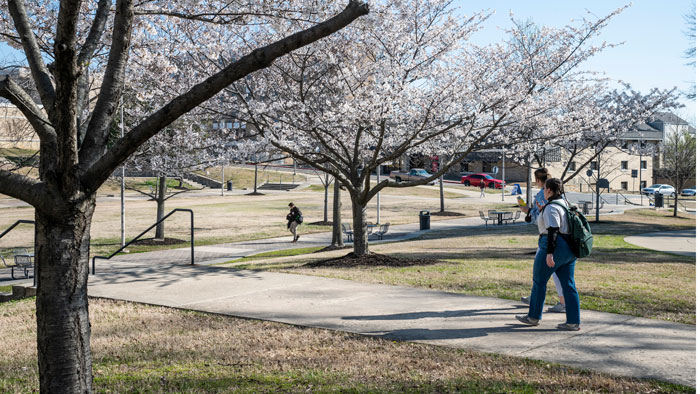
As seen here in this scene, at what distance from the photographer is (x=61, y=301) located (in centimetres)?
436

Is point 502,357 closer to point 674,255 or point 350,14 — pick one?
point 350,14

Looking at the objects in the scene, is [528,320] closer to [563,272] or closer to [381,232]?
[563,272]

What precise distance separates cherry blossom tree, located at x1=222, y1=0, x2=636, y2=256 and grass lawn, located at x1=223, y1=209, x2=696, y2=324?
6.67 ft

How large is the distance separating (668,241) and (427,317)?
16.5m

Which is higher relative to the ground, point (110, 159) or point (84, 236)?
point (110, 159)

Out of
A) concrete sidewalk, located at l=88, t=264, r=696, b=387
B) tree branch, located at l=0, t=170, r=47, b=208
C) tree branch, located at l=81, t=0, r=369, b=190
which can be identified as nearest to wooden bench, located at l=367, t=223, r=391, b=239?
concrete sidewalk, located at l=88, t=264, r=696, b=387

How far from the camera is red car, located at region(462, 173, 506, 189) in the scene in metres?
67.6

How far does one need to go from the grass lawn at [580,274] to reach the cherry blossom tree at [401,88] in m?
2.03

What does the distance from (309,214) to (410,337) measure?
31818 mm

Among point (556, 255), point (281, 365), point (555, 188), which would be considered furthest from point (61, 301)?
point (555, 188)

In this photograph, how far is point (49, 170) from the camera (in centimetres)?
433

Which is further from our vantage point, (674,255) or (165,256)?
(165,256)

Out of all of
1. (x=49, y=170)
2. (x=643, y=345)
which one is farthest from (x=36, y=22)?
(x=643, y=345)

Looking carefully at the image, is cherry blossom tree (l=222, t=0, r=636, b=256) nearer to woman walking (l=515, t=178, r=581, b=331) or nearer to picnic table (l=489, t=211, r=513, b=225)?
woman walking (l=515, t=178, r=581, b=331)
